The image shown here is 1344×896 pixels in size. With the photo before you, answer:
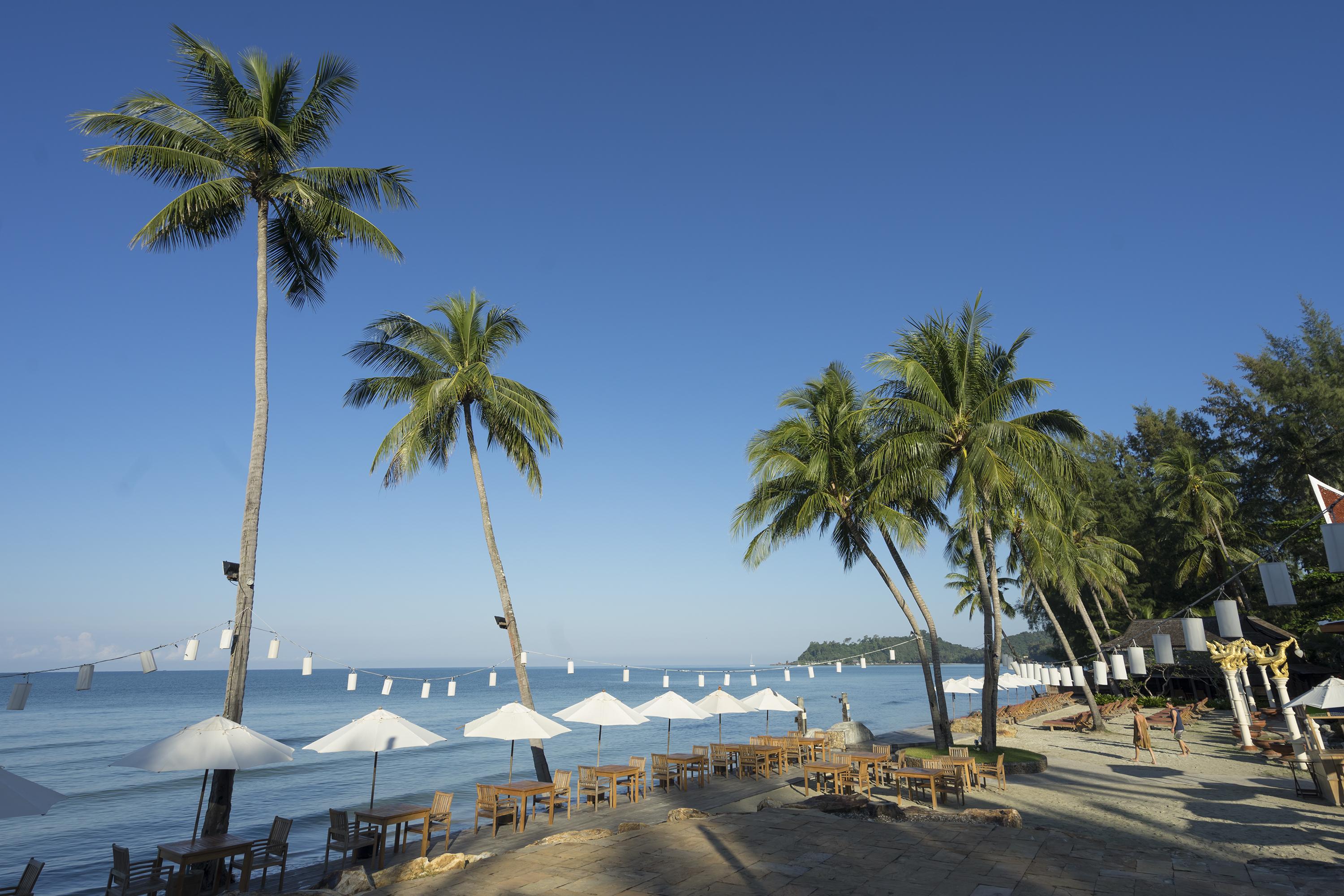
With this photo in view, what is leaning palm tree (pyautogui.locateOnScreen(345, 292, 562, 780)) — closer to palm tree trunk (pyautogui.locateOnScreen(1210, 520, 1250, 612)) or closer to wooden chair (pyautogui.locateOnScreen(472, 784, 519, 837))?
wooden chair (pyautogui.locateOnScreen(472, 784, 519, 837))

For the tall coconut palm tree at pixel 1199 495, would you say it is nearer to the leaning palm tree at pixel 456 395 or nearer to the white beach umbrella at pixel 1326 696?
the white beach umbrella at pixel 1326 696

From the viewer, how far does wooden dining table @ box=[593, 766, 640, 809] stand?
13.9 m

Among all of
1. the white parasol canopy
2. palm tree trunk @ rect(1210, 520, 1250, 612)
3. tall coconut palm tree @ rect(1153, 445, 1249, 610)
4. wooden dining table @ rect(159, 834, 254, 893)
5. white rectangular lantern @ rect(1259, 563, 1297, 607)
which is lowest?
wooden dining table @ rect(159, 834, 254, 893)

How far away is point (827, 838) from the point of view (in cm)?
969

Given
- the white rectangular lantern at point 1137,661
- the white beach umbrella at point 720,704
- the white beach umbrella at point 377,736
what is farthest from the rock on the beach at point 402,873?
the white rectangular lantern at point 1137,661

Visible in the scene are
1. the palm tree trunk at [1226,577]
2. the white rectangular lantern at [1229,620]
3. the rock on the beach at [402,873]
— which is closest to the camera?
the rock on the beach at [402,873]

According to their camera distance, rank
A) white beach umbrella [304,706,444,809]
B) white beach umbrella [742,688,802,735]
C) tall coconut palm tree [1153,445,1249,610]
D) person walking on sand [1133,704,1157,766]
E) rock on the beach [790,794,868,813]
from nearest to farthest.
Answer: white beach umbrella [304,706,444,809] < rock on the beach [790,794,868,813] < person walking on sand [1133,704,1157,766] < white beach umbrella [742,688,802,735] < tall coconut palm tree [1153,445,1249,610]

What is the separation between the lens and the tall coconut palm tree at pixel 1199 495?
1324 inches

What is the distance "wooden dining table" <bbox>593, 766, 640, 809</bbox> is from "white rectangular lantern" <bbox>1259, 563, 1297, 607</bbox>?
38.4 feet

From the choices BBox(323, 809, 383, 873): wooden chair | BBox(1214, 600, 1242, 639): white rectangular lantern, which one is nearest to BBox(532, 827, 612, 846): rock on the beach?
BBox(323, 809, 383, 873): wooden chair

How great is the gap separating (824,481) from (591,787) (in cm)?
1041

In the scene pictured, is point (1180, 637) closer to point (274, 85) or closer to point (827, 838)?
point (827, 838)

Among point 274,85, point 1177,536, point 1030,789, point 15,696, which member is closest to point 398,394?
point 274,85

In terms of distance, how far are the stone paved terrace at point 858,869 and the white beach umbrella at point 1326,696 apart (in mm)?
6545
